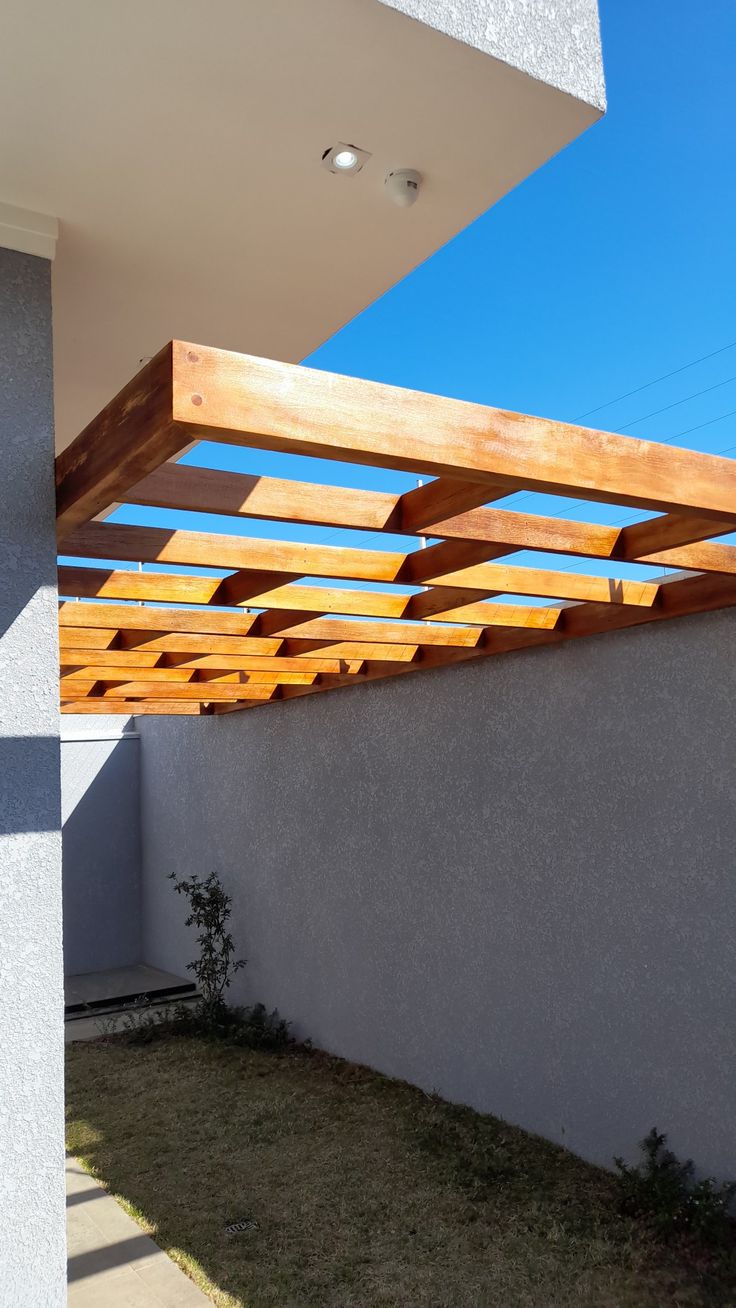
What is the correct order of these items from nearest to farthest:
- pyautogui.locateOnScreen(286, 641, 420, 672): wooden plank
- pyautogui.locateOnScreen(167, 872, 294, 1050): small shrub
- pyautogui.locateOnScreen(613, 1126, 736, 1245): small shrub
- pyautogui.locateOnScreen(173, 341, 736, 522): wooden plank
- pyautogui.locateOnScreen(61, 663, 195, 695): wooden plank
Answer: pyautogui.locateOnScreen(173, 341, 736, 522): wooden plank
pyautogui.locateOnScreen(613, 1126, 736, 1245): small shrub
pyautogui.locateOnScreen(286, 641, 420, 672): wooden plank
pyautogui.locateOnScreen(61, 663, 195, 695): wooden plank
pyautogui.locateOnScreen(167, 872, 294, 1050): small shrub

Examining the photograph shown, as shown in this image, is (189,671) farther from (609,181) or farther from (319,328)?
(609,181)

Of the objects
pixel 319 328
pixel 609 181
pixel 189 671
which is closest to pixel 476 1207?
pixel 189 671

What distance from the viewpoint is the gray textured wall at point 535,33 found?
2.46 m


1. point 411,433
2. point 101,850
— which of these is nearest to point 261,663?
point 411,433

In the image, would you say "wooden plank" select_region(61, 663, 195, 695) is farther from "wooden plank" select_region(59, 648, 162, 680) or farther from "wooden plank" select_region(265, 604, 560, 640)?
"wooden plank" select_region(265, 604, 560, 640)

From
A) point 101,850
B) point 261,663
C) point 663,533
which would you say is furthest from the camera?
point 101,850

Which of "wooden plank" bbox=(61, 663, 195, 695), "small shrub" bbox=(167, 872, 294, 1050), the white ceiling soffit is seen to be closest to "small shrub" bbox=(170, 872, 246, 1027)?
"small shrub" bbox=(167, 872, 294, 1050)

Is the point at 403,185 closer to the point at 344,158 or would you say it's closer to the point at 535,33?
the point at 344,158

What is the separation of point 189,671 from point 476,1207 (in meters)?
4.24

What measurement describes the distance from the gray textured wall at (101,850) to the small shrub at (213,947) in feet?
8.48

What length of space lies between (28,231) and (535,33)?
5.18 ft

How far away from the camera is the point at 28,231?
9.90 ft

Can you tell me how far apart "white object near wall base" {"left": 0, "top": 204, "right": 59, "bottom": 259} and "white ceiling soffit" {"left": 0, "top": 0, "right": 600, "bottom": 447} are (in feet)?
0.11

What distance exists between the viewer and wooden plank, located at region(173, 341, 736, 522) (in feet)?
7.20
